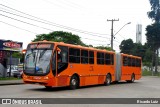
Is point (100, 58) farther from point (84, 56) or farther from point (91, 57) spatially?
point (84, 56)

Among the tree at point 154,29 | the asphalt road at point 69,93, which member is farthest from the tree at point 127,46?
the asphalt road at point 69,93

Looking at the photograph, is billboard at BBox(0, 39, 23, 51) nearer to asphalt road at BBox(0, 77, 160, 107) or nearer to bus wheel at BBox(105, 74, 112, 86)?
bus wheel at BBox(105, 74, 112, 86)

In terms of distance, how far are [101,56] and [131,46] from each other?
80.1 m

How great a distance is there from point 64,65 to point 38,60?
69.8 inches

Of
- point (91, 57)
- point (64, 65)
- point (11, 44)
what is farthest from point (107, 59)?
point (11, 44)

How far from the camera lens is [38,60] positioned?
19.7 m

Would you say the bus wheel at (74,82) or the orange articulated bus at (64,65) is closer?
the orange articulated bus at (64,65)

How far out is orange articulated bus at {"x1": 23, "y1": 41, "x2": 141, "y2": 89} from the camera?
1950 cm

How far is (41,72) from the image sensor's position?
19484mm

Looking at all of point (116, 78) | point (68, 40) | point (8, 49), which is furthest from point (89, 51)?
point (68, 40)

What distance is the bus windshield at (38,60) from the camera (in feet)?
63.9

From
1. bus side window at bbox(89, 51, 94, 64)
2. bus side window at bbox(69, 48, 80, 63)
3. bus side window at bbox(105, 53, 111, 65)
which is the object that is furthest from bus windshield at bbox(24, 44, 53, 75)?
bus side window at bbox(105, 53, 111, 65)

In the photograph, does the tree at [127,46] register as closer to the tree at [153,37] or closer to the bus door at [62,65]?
the tree at [153,37]

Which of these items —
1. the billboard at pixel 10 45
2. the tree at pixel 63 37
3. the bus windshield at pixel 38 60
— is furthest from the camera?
the tree at pixel 63 37
